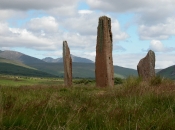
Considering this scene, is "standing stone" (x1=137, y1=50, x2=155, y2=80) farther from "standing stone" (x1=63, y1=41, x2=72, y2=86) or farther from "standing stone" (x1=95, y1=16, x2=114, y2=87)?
"standing stone" (x1=63, y1=41, x2=72, y2=86)

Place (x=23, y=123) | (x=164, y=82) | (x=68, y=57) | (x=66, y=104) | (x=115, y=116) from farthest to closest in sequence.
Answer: (x=68, y=57) < (x=164, y=82) < (x=66, y=104) < (x=115, y=116) < (x=23, y=123)

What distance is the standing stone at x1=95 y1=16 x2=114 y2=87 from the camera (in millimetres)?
20583

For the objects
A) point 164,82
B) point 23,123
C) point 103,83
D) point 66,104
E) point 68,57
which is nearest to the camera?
point 23,123

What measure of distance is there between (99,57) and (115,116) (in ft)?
52.2

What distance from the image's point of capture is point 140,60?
25516 mm

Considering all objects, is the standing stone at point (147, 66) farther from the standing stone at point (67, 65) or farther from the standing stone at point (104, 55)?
the standing stone at point (67, 65)

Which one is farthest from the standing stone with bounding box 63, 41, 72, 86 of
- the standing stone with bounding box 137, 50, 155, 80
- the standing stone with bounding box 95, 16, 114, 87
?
the standing stone with bounding box 137, 50, 155, 80

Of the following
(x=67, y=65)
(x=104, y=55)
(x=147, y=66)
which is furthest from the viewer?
(x=147, y=66)

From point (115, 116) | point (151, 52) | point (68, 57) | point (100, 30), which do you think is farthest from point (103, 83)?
point (115, 116)

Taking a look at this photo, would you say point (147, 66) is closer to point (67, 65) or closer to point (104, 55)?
point (104, 55)

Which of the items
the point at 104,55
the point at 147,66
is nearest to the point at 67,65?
the point at 104,55

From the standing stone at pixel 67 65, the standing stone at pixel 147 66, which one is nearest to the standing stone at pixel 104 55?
the standing stone at pixel 67 65

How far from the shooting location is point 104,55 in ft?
68.8

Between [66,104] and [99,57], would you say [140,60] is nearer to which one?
[99,57]
